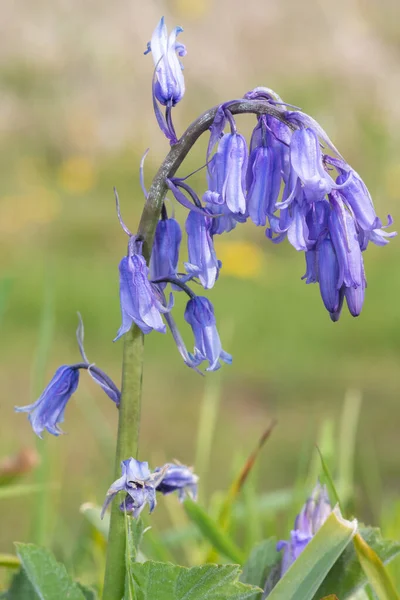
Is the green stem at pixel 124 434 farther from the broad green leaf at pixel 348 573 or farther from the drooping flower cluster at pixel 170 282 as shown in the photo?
the broad green leaf at pixel 348 573

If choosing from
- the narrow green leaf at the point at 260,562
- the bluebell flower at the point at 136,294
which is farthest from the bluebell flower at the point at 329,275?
the narrow green leaf at the point at 260,562

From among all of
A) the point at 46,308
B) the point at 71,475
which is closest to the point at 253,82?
the point at 71,475

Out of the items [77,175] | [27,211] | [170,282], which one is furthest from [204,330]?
[77,175]

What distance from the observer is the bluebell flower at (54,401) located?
1.98 feet

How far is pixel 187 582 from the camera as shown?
553mm

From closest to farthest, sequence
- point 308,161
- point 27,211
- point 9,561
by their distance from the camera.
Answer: point 308,161, point 9,561, point 27,211

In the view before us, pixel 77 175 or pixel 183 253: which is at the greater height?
pixel 77 175

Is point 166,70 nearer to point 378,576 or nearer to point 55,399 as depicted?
point 55,399

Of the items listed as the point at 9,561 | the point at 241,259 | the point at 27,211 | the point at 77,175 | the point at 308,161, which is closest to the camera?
the point at 308,161

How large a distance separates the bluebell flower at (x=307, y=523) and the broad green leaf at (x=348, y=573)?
0.03 meters

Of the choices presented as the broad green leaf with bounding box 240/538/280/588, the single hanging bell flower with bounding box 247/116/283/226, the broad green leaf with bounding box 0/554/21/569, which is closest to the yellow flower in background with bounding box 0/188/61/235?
the broad green leaf with bounding box 0/554/21/569

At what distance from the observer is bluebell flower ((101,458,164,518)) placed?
0.55 m

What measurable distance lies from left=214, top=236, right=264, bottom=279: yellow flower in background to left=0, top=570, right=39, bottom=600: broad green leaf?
2036mm

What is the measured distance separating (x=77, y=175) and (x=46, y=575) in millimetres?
2603
